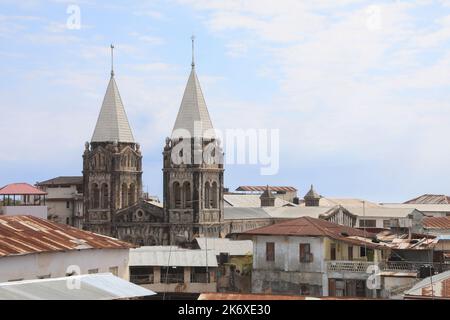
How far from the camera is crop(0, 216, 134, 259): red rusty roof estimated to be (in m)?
28.3

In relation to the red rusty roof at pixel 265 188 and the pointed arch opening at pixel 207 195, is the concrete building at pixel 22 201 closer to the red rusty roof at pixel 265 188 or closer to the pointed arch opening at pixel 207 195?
the pointed arch opening at pixel 207 195

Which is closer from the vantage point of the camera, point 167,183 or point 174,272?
point 174,272

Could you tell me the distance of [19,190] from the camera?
5447 centimetres

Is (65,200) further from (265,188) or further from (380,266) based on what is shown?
(380,266)

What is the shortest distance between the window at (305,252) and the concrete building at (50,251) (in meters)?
10.0

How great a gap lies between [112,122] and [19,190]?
26369mm

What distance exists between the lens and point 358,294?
38656mm

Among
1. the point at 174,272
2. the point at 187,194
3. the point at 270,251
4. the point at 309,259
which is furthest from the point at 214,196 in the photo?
the point at 309,259

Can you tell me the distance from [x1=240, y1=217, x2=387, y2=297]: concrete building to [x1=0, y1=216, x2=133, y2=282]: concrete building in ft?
31.4

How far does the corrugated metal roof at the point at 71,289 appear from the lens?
17312 millimetres

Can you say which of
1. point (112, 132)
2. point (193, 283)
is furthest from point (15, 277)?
point (112, 132)

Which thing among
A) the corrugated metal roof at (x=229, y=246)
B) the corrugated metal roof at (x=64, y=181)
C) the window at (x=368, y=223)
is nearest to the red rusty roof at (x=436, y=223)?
the corrugated metal roof at (x=229, y=246)
